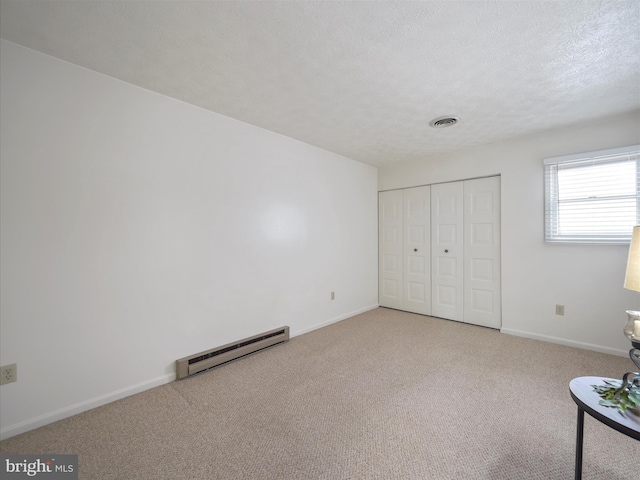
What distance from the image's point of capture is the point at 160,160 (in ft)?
7.42

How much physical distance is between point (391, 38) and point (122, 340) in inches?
111

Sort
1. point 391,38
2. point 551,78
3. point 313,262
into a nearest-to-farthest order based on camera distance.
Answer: point 391,38, point 551,78, point 313,262

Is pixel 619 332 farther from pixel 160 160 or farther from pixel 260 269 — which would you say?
pixel 160 160

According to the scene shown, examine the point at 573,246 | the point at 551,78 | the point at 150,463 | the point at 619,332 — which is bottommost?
the point at 150,463

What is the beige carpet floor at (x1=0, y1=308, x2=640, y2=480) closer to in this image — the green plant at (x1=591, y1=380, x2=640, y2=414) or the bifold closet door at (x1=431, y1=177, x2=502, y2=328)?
the green plant at (x1=591, y1=380, x2=640, y2=414)

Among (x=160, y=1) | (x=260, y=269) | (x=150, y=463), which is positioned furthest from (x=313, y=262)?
(x=160, y=1)

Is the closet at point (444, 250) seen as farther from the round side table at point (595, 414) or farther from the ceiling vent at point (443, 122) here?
the round side table at point (595, 414)

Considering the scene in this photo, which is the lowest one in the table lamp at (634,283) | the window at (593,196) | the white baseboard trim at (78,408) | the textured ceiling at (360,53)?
the white baseboard trim at (78,408)

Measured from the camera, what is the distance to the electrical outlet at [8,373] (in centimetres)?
163

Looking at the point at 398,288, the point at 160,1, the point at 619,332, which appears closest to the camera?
the point at 160,1

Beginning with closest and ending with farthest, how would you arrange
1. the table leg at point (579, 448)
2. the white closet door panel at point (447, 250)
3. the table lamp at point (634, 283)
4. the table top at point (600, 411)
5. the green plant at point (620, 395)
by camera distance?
Answer: 1. the table top at point (600, 411)
2. the green plant at point (620, 395)
3. the table leg at point (579, 448)
4. the table lamp at point (634, 283)
5. the white closet door panel at point (447, 250)

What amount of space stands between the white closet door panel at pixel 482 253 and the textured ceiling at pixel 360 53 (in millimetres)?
1087

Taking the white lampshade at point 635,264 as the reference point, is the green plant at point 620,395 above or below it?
below

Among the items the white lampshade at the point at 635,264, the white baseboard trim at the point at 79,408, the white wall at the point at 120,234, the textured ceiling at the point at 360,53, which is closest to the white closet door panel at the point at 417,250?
the textured ceiling at the point at 360,53
